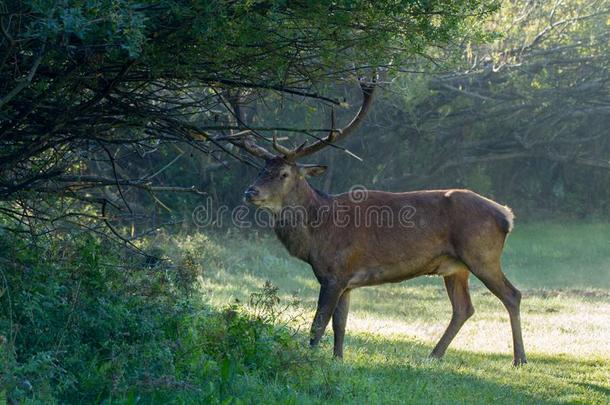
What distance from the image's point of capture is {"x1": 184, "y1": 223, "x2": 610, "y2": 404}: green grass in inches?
311

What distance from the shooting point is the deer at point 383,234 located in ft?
35.1

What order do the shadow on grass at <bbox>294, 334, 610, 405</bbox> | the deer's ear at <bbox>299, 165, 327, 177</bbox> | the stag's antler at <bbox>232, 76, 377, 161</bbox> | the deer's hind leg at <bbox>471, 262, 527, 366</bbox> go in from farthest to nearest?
1. the deer's ear at <bbox>299, 165, 327, 177</bbox>
2. the deer's hind leg at <bbox>471, 262, 527, 366</bbox>
3. the stag's antler at <bbox>232, 76, 377, 161</bbox>
4. the shadow on grass at <bbox>294, 334, 610, 405</bbox>

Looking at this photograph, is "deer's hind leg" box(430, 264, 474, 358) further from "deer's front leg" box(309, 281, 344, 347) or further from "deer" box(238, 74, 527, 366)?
"deer's front leg" box(309, 281, 344, 347)

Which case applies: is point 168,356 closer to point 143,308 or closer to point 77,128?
point 143,308

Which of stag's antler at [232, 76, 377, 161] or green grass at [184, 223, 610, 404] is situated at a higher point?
stag's antler at [232, 76, 377, 161]

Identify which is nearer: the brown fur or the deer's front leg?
the deer's front leg

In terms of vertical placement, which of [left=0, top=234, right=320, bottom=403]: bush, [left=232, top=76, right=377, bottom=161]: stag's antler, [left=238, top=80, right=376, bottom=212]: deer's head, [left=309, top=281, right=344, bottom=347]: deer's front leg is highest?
[left=232, top=76, right=377, bottom=161]: stag's antler

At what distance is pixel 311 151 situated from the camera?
10.5 m

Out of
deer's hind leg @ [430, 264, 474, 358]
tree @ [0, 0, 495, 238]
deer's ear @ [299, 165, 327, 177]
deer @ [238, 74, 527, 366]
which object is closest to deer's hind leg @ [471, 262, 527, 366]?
deer @ [238, 74, 527, 366]

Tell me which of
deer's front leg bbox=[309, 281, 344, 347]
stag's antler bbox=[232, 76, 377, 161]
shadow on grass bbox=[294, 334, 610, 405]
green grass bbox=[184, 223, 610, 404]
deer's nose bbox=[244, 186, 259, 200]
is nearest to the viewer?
shadow on grass bbox=[294, 334, 610, 405]

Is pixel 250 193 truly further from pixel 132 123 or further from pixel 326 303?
pixel 132 123

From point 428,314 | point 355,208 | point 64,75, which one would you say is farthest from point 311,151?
point 428,314

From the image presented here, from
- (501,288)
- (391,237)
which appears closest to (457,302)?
(501,288)

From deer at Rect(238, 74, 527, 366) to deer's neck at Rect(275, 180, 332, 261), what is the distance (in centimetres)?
1
